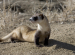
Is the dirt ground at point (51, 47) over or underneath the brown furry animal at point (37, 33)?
underneath

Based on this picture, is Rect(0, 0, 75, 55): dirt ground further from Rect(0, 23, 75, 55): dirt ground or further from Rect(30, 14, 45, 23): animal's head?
Rect(30, 14, 45, 23): animal's head

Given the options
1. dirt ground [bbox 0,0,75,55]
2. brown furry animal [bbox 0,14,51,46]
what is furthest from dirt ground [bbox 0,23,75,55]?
brown furry animal [bbox 0,14,51,46]

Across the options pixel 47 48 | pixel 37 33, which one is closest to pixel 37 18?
pixel 37 33

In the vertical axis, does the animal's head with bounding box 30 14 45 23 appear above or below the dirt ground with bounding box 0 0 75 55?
above

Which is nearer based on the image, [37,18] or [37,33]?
[37,18]

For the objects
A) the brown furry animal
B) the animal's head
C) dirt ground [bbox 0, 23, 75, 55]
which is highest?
the animal's head

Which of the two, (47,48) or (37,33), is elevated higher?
(37,33)

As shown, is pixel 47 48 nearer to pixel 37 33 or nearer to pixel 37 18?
pixel 37 33

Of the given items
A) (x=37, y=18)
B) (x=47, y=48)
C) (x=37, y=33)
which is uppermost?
(x=37, y=18)

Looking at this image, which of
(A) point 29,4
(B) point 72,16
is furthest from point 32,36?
(A) point 29,4

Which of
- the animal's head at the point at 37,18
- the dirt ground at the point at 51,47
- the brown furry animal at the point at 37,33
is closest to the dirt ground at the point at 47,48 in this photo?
the dirt ground at the point at 51,47

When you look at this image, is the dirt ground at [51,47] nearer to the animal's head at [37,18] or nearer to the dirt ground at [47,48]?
the dirt ground at [47,48]

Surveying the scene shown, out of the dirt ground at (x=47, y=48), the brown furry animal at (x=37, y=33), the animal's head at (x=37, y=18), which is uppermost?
the animal's head at (x=37, y=18)

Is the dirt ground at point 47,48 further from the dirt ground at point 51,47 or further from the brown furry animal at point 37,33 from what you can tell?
the brown furry animal at point 37,33
